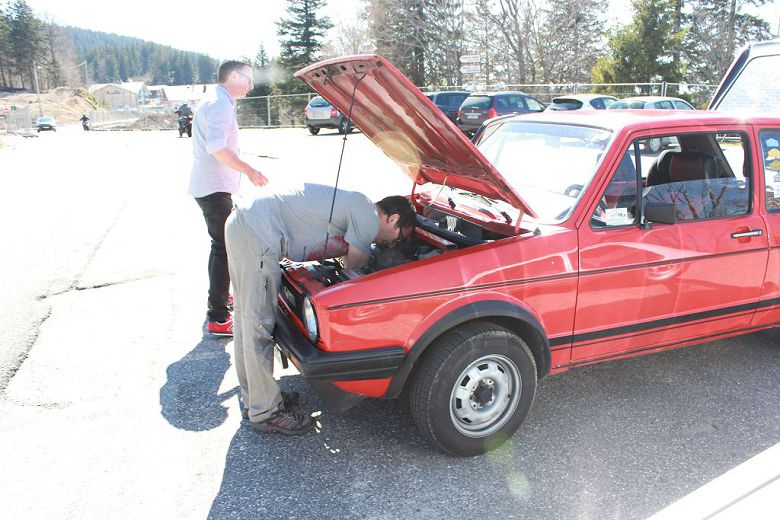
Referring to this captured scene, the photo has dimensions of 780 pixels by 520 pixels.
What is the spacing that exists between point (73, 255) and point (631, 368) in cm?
619

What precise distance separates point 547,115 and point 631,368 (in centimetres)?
185

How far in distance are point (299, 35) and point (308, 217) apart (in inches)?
1923

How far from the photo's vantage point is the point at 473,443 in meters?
3.10

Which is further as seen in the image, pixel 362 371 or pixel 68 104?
pixel 68 104

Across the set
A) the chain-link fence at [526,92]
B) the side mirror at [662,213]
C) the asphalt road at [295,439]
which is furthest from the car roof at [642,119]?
the chain-link fence at [526,92]

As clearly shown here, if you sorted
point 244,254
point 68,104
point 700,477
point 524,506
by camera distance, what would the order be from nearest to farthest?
point 524,506 < point 700,477 < point 244,254 < point 68,104

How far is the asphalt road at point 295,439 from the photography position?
2.80 m

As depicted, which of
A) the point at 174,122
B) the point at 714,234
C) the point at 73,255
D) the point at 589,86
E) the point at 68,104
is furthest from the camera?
the point at 68,104

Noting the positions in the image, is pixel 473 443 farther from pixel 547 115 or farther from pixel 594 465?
pixel 547 115

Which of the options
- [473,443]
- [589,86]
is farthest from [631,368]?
[589,86]

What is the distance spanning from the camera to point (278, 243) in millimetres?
3166

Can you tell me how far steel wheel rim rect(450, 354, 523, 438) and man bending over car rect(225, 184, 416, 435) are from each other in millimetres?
839

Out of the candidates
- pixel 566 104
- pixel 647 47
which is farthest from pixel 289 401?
pixel 647 47

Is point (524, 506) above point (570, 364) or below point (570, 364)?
below
